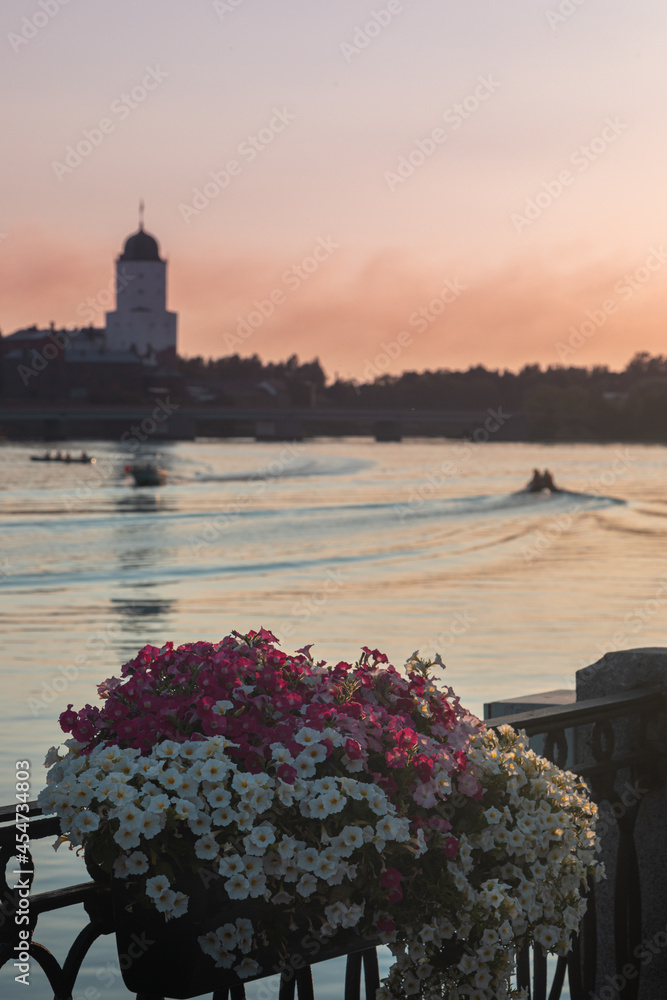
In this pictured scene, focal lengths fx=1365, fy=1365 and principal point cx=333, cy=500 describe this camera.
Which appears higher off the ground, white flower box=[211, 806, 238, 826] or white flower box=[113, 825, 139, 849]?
white flower box=[211, 806, 238, 826]

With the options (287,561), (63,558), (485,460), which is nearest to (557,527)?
(287,561)

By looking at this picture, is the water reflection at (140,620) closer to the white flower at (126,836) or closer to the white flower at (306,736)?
the white flower at (306,736)

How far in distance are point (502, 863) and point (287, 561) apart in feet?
116

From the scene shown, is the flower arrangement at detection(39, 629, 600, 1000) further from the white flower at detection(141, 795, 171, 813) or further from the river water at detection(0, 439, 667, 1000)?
the river water at detection(0, 439, 667, 1000)

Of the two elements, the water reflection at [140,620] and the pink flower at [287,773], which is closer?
the pink flower at [287,773]

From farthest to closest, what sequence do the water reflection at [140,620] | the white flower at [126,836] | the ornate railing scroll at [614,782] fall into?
the water reflection at [140,620]
the ornate railing scroll at [614,782]
the white flower at [126,836]

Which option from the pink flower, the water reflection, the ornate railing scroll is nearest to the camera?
the pink flower

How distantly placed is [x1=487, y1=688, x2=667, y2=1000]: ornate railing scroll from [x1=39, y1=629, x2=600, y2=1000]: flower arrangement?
2.79 feet

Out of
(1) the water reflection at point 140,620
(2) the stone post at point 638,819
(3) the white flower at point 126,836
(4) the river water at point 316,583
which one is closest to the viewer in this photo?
(3) the white flower at point 126,836

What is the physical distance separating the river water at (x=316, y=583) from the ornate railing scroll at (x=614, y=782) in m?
3.05

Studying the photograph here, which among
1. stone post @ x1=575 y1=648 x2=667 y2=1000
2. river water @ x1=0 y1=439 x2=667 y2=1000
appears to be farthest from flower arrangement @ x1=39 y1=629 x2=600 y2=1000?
river water @ x1=0 y1=439 x2=667 y2=1000

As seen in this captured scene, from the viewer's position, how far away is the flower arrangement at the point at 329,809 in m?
3.03

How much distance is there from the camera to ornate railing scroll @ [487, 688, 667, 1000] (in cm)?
448

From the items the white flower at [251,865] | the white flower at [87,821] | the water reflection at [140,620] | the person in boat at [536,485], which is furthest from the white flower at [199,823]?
the person in boat at [536,485]
